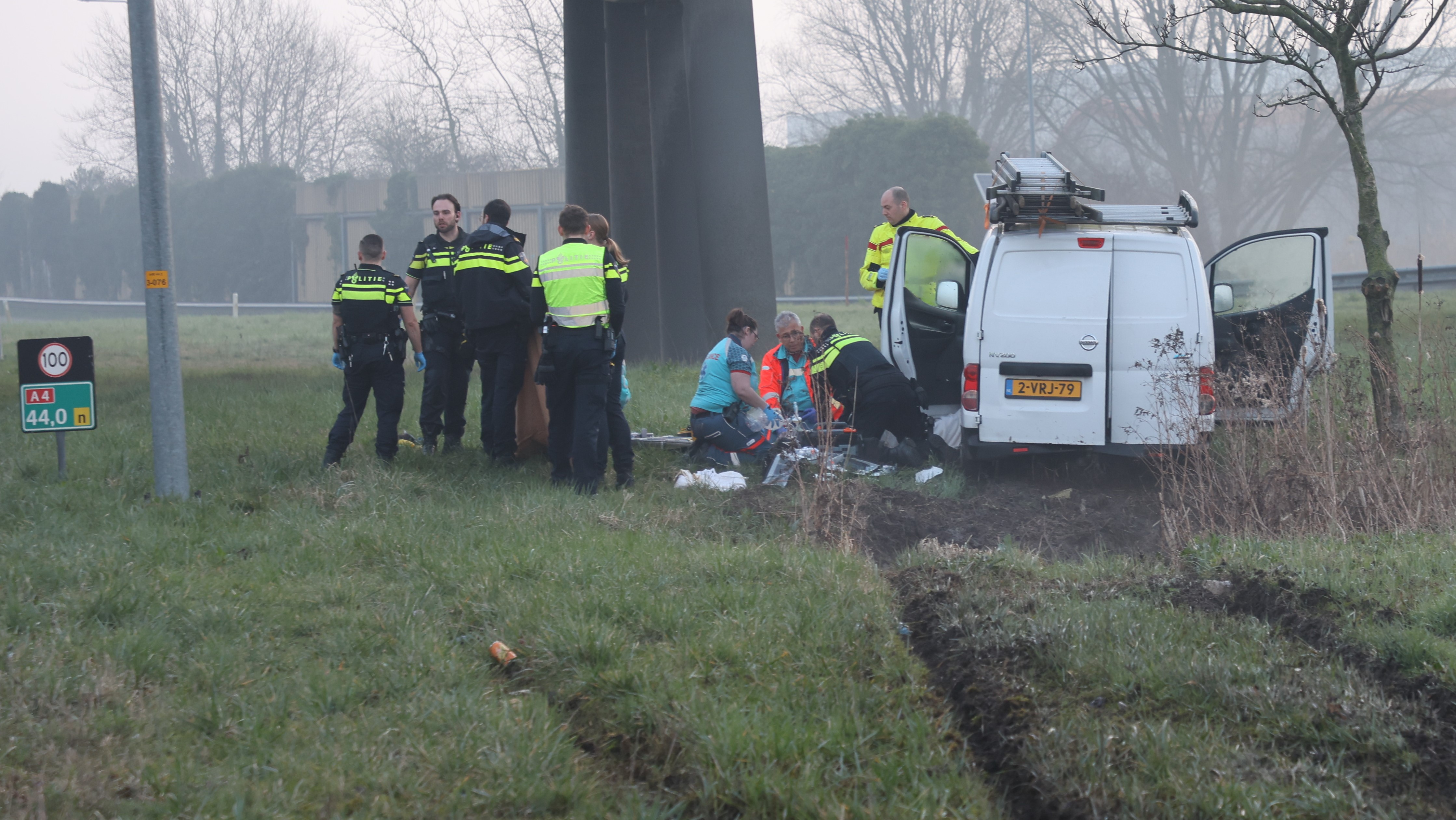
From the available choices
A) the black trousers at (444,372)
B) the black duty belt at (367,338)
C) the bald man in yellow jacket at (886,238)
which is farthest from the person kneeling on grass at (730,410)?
the black duty belt at (367,338)

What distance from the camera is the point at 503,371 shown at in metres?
8.33

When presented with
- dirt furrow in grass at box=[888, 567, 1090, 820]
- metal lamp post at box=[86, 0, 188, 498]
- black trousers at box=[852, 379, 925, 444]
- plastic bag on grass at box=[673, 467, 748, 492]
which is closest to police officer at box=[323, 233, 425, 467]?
metal lamp post at box=[86, 0, 188, 498]

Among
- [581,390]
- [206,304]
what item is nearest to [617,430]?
[581,390]

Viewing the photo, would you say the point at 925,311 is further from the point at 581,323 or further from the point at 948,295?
the point at 581,323

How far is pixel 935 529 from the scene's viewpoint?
23.3 ft

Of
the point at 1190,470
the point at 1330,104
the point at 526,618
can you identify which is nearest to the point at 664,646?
the point at 526,618

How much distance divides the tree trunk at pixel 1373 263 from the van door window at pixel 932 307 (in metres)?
2.83

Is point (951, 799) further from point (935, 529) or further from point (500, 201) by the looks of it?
point (500, 201)

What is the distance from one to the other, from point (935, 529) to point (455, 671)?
371 centimetres

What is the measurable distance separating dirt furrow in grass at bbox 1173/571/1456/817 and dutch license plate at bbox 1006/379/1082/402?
319 cm

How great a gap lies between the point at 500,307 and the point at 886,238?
12.3 ft

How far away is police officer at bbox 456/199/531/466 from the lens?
8203 mm

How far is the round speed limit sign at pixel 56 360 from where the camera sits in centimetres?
742

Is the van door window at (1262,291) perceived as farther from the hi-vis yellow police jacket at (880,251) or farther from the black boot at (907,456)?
the black boot at (907,456)
